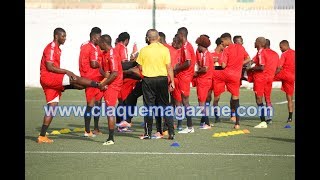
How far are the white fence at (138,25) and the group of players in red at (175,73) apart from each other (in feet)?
47.3

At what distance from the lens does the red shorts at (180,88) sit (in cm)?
1958

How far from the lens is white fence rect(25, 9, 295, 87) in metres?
37.2

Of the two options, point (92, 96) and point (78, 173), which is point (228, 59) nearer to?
point (92, 96)

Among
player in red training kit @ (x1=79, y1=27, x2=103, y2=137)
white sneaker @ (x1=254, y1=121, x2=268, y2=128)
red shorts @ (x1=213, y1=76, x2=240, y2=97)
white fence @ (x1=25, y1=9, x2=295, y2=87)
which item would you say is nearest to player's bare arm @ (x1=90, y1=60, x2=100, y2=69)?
player in red training kit @ (x1=79, y1=27, x2=103, y2=137)

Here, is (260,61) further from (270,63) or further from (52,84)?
(52,84)

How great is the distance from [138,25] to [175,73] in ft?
60.4

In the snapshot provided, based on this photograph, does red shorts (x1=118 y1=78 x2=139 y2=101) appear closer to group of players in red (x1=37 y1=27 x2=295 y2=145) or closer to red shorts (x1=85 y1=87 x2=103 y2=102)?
group of players in red (x1=37 y1=27 x2=295 y2=145)

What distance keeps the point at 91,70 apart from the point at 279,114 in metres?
7.74

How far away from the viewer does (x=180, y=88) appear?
64.3 ft

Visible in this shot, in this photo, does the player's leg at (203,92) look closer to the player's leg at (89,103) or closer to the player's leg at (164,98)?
the player's leg at (164,98)

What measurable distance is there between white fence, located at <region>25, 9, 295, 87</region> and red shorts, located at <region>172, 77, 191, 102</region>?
17.3m

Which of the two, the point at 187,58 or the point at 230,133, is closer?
the point at 230,133

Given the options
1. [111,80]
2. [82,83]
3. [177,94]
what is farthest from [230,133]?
[82,83]
